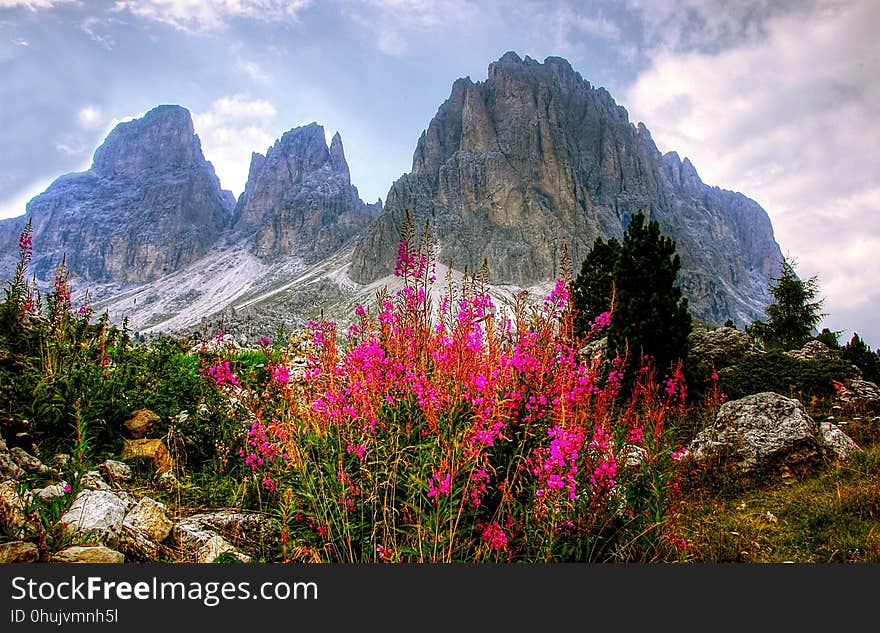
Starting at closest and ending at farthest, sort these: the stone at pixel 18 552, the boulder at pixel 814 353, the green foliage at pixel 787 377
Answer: the stone at pixel 18 552, the green foliage at pixel 787 377, the boulder at pixel 814 353

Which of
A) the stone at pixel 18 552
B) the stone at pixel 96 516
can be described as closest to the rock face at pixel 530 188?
the stone at pixel 96 516

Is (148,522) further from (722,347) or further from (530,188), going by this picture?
(530,188)

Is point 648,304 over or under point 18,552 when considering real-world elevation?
over

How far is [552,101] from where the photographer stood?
16550 cm

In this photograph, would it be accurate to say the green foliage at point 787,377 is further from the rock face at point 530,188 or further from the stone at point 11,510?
the rock face at point 530,188

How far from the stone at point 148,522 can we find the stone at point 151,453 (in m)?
1.96

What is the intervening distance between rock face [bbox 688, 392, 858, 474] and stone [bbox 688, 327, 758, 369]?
7.04 meters

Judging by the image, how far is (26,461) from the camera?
4688 mm

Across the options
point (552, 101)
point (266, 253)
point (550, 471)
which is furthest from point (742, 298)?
point (550, 471)

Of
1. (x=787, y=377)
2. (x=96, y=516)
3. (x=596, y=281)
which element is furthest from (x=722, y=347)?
(x=96, y=516)

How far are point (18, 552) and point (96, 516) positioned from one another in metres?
0.64

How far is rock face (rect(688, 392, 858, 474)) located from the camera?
719 centimetres

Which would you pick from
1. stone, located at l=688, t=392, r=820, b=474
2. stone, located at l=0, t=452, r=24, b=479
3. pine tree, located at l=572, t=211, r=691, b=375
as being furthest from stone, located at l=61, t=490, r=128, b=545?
pine tree, located at l=572, t=211, r=691, b=375

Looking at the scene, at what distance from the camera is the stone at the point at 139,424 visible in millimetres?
6137
